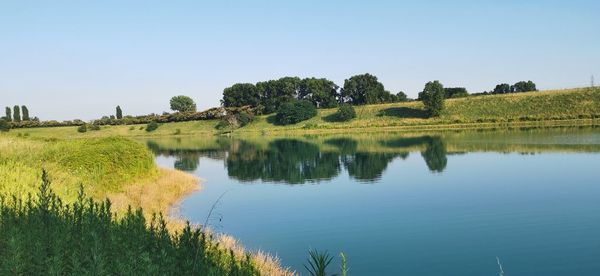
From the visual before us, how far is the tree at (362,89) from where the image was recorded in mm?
168250

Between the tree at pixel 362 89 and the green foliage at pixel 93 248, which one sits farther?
the tree at pixel 362 89

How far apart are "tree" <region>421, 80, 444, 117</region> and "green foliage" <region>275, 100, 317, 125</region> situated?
110ft

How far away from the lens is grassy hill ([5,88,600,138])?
109 m

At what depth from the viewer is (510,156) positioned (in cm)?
4819

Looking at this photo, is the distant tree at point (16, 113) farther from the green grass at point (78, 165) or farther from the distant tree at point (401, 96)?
the green grass at point (78, 165)

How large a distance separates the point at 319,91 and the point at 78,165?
145 m

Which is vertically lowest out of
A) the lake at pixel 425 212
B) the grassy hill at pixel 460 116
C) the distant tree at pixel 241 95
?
the lake at pixel 425 212

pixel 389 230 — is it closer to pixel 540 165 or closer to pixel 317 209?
pixel 317 209

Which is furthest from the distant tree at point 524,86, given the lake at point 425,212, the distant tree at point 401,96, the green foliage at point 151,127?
the lake at point 425,212

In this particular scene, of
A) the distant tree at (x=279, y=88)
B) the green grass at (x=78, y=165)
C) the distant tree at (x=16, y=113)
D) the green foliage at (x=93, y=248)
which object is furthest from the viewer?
the distant tree at (x=279, y=88)

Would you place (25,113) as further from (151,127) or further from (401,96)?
(401,96)

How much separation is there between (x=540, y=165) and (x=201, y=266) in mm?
39373

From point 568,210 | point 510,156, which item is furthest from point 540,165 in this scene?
point 568,210

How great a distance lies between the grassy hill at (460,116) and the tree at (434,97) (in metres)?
2.23
